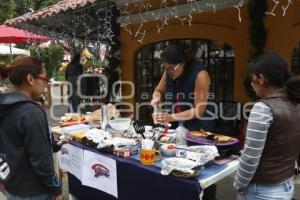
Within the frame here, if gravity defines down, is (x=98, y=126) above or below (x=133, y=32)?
below

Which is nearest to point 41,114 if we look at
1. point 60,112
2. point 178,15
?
point 178,15

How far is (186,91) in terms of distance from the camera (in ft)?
11.1

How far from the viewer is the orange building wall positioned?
5191 millimetres

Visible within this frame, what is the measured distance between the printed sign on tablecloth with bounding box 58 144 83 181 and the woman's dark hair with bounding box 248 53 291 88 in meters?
1.92

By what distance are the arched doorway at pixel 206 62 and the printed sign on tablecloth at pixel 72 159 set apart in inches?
84.3

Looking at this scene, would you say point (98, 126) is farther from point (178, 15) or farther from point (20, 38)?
point (20, 38)

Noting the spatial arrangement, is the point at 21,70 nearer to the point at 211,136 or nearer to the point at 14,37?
the point at 211,136

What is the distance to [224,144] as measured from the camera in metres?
2.81

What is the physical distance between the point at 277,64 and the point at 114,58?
5822 mm

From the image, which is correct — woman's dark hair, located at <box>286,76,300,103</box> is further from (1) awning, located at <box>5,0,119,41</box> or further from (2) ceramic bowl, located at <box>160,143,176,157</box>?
(1) awning, located at <box>5,0,119,41</box>

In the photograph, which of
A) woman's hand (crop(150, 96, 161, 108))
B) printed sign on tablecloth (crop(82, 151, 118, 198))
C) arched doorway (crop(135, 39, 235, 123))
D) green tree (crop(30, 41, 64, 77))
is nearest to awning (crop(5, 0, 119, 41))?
arched doorway (crop(135, 39, 235, 123))

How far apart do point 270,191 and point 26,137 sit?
5.08ft

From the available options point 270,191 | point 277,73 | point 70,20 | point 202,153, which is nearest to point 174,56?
point 202,153

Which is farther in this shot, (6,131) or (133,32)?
(133,32)
